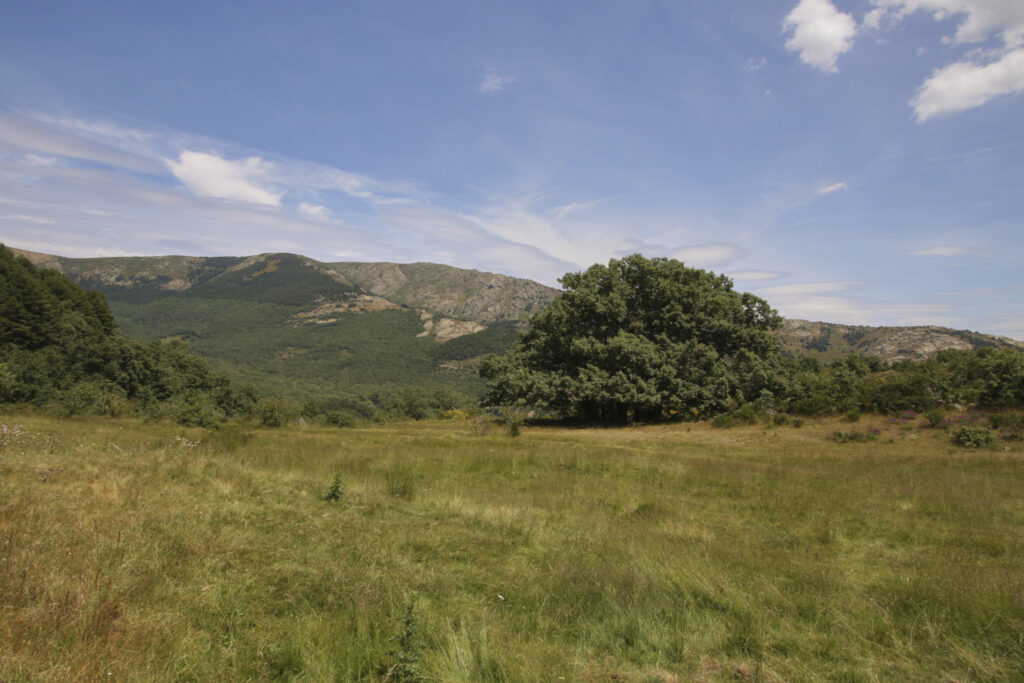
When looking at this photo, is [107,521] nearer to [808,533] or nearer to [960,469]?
[808,533]

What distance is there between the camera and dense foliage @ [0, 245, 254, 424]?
4106 cm

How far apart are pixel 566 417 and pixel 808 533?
85.2 ft

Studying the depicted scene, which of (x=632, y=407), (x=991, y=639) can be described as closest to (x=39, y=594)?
(x=991, y=639)

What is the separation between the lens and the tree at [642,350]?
87.9ft

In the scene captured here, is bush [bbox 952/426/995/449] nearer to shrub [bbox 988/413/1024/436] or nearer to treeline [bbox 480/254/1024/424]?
shrub [bbox 988/413/1024/436]

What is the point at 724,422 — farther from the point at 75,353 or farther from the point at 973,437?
the point at 75,353

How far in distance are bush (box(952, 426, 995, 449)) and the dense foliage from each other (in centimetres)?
4336

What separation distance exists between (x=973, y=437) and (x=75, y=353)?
6437 cm

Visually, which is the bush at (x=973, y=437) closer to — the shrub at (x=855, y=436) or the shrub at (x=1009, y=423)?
the shrub at (x=1009, y=423)

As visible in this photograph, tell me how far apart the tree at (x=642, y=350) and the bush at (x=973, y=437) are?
984cm

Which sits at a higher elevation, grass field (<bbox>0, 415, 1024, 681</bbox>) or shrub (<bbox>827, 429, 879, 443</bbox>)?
shrub (<bbox>827, 429, 879, 443</bbox>)

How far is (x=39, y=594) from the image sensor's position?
3.74 meters

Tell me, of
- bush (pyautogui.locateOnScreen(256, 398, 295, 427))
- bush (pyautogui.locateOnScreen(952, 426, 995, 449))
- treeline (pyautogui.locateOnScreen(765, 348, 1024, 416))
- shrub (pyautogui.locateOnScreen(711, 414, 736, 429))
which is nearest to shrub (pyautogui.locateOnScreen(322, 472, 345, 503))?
bush (pyautogui.locateOnScreen(256, 398, 295, 427))

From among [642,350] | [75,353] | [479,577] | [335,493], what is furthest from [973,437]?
[75,353]
